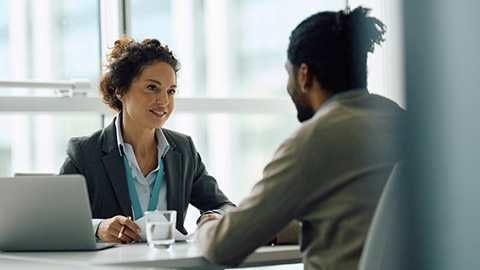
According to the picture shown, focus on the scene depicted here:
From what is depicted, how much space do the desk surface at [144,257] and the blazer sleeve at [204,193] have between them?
23.3 inches

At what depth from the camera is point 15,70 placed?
3.12 metres

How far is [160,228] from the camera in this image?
5.79 ft

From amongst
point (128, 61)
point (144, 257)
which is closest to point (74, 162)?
point (128, 61)

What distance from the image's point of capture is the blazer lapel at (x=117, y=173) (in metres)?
2.35

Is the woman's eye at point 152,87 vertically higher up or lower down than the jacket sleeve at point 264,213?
higher up

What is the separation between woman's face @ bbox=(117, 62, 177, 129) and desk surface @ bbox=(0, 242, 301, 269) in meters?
0.77

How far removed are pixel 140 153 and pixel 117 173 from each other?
0.20 metres

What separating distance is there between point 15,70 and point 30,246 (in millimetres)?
1540

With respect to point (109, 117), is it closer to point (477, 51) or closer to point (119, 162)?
point (119, 162)

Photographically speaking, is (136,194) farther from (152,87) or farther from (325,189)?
(325,189)

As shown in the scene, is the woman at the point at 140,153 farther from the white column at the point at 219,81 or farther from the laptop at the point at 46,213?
the white column at the point at 219,81

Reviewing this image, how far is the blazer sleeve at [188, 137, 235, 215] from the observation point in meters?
2.53

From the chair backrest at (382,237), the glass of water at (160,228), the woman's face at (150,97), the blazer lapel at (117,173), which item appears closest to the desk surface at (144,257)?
the glass of water at (160,228)

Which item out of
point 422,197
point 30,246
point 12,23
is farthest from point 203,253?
point 12,23
